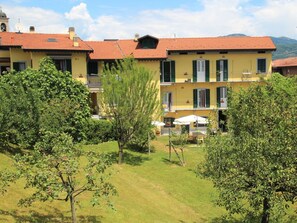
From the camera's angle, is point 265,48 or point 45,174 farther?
point 265,48

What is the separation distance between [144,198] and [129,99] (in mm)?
9300

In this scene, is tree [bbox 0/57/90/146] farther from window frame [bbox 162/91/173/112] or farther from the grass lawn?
window frame [bbox 162/91/173/112]

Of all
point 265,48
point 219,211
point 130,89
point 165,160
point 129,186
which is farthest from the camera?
point 265,48

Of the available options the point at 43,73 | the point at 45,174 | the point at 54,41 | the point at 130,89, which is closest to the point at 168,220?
the point at 45,174

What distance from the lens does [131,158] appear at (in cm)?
3173

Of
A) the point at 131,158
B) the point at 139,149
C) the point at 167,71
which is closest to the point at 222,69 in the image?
the point at 167,71

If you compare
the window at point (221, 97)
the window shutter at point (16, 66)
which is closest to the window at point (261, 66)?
the window at point (221, 97)

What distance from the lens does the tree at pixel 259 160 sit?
1555 centimetres

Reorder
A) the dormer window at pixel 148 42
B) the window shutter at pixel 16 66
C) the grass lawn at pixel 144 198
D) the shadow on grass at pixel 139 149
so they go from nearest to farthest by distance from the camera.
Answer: the grass lawn at pixel 144 198, the shadow on grass at pixel 139 149, the window shutter at pixel 16 66, the dormer window at pixel 148 42

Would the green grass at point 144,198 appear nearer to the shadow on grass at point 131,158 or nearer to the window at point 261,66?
the shadow on grass at point 131,158

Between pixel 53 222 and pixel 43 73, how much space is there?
19126mm

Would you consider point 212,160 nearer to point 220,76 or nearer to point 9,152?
point 9,152

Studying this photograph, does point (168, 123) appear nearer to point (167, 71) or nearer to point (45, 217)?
point (167, 71)

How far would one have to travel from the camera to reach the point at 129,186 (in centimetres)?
2416
